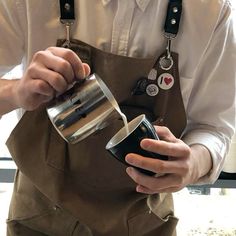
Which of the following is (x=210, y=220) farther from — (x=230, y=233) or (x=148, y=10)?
(x=148, y=10)

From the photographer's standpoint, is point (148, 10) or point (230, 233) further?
point (230, 233)

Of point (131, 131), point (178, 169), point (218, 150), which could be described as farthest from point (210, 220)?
point (131, 131)

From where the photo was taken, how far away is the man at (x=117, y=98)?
0.77 metres

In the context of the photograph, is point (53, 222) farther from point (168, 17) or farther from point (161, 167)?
point (168, 17)

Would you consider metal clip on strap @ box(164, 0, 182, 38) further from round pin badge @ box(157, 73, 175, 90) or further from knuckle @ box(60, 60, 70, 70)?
knuckle @ box(60, 60, 70, 70)

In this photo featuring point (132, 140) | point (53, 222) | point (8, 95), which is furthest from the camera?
point (53, 222)

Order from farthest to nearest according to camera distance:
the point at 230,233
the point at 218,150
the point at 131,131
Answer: the point at 230,233 < the point at 218,150 < the point at 131,131

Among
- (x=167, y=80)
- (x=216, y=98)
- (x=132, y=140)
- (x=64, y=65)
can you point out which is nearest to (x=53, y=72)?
(x=64, y=65)

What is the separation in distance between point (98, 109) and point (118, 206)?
0.29 m

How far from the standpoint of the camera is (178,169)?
695 mm

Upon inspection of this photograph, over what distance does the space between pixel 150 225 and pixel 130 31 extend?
0.38 metres

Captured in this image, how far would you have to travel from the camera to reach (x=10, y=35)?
780mm

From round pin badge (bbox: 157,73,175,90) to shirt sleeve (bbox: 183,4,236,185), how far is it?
0.06 meters

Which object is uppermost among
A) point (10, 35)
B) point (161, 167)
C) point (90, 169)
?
point (10, 35)
